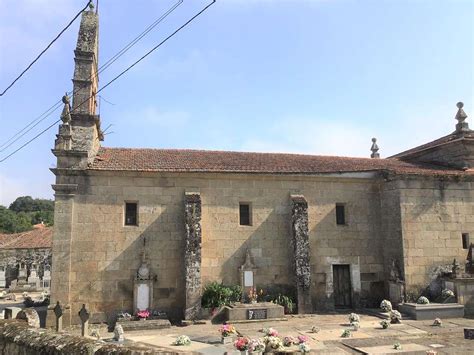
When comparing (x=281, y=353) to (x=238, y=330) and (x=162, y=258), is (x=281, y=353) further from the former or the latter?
(x=162, y=258)

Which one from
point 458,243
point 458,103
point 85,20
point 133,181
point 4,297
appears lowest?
point 4,297

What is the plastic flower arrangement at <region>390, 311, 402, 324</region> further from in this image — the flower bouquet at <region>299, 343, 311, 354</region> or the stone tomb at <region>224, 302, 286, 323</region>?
the flower bouquet at <region>299, 343, 311, 354</region>

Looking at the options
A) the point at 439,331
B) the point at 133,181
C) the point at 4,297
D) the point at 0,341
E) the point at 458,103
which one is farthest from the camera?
the point at 4,297

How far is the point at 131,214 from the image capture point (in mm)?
17672

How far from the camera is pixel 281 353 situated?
903 cm

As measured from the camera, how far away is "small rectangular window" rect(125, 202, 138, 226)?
1758 cm

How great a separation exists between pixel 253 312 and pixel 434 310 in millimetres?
7485

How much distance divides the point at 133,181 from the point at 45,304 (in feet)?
23.4

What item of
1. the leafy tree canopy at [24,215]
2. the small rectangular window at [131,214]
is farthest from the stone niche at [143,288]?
the leafy tree canopy at [24,215]

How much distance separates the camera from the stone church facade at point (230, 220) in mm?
16797

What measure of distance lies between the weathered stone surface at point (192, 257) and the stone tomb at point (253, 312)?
1348 mm

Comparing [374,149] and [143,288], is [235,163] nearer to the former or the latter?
[143,288]

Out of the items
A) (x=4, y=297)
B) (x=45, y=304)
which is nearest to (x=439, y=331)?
(x=45, y=304)

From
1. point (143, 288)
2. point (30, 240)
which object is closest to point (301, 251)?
point (143, 288)
